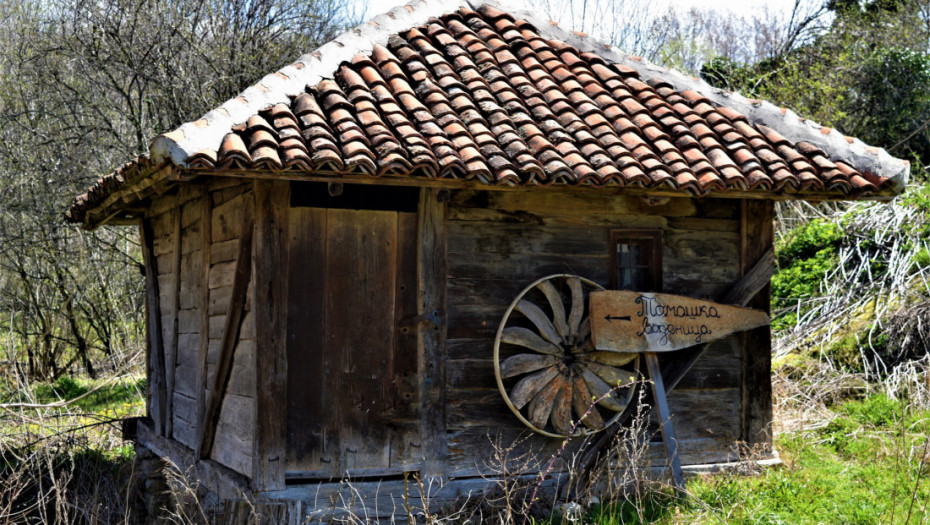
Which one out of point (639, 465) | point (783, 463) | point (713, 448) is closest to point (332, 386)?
point (639, 465)

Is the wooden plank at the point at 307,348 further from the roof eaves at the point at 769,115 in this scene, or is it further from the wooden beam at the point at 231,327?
the roof eaves at the point at 769,115

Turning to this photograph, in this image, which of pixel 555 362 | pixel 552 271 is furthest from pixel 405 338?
pixel 552 271

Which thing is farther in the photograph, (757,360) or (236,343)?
(757,360)

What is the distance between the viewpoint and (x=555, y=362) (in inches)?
232

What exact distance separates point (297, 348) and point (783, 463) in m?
3.91

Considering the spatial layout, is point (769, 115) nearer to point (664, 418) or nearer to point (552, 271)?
point (552, 271)

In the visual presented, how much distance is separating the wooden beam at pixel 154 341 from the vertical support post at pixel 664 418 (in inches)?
165

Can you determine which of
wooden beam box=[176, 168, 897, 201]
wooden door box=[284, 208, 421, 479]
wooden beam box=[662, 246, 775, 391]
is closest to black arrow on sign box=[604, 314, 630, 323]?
wooden beam box=[662, 246, 775, 391]

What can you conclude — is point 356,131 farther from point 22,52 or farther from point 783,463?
point 22,52

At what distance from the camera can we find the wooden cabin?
5250 mm

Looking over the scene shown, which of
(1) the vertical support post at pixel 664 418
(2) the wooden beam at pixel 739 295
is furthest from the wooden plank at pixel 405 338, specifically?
(2) the wooden beam at pixel 739 295

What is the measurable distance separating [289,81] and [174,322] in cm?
270

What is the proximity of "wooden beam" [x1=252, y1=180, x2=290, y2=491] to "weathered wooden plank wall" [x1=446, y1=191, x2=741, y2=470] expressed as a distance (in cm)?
110

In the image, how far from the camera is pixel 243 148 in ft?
15.1
